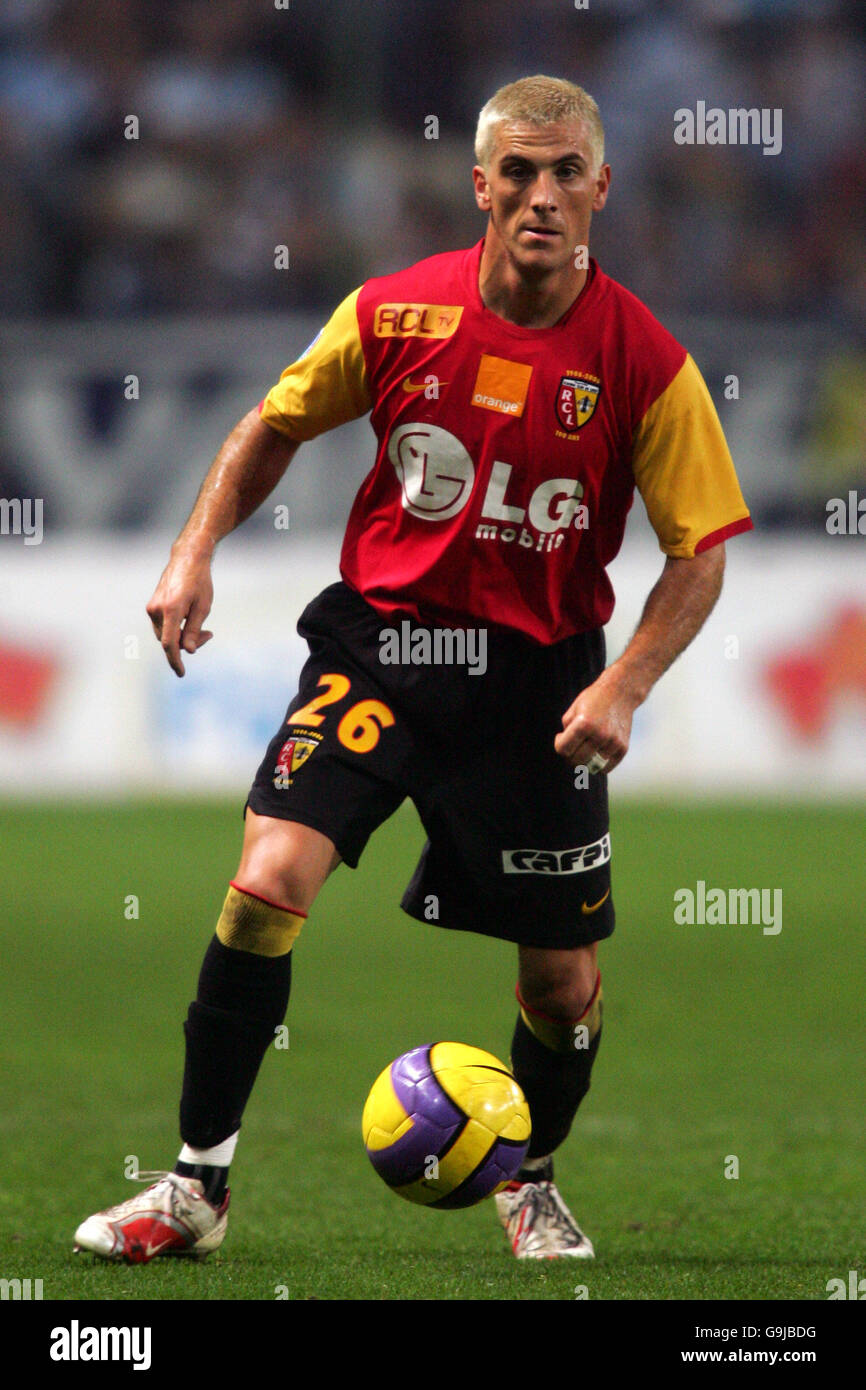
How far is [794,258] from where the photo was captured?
1788 cm

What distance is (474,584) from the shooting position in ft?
14.3

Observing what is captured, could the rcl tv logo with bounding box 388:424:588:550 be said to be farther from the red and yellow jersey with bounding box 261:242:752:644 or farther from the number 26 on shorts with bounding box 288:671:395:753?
the number 26 on shorts with bounding box 288:671:395:753

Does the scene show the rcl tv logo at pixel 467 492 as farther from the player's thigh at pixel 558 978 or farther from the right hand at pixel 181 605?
the player's thigh at pixel 558 978

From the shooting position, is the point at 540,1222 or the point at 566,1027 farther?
the point at 566,1027

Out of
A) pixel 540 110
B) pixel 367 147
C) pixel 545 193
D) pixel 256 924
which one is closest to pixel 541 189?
pixel 545 193

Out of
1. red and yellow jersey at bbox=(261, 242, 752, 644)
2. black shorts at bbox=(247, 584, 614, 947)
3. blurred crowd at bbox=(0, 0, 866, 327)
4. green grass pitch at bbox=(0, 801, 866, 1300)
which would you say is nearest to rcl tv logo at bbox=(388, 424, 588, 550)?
red and yellow jersey at bbox=(261, 242, 752, 644)

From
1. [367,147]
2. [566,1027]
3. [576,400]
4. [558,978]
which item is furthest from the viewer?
[367,147]

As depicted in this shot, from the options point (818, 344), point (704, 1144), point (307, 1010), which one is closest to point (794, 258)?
point (818, 344)

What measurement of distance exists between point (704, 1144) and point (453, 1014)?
2.03 metres

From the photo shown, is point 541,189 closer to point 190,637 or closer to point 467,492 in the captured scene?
point 467,492

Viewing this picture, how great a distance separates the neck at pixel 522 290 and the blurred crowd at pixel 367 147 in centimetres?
1240

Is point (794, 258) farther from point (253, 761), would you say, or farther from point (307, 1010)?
point (307, 1010)

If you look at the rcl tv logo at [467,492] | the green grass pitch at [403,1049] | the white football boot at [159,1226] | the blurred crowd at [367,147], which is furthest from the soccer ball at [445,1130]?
the blurred crowd at [367,147]

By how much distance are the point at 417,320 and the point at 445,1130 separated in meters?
1.77
